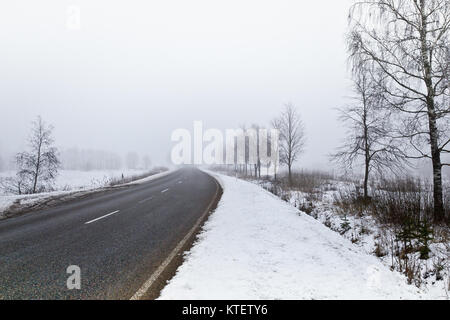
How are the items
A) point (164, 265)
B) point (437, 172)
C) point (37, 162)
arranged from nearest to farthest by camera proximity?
point (164, 265) < point (437, 172) < point (37, 162)

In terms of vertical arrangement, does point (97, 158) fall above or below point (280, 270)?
above

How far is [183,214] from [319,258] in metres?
5.10

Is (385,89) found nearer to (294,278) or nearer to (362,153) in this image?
(362,153)

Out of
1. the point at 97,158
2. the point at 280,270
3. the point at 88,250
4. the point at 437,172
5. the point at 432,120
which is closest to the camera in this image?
the point at 280,270

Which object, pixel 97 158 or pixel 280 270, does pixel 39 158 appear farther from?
pixel 97 158

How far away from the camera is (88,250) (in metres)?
4.29

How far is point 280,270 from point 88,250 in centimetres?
407

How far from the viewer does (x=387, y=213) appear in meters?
6.68

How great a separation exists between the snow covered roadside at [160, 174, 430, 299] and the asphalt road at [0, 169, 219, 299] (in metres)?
0.82

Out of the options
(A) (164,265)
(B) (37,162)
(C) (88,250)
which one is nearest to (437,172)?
(A) (164,265)

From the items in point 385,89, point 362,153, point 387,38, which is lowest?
point 362,153
